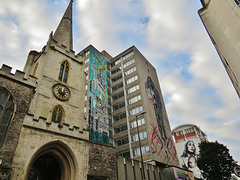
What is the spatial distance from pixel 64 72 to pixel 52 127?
361 inches

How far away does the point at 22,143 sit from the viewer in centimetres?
1273

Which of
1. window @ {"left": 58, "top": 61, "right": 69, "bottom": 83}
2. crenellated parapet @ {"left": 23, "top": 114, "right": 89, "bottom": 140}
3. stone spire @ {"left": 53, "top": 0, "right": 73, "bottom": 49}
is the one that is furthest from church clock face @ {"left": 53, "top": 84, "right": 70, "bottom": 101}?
stone spire @ {"left": 53, "top": 0, "right": 73, "bottom": 49}

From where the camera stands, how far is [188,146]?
253 ft

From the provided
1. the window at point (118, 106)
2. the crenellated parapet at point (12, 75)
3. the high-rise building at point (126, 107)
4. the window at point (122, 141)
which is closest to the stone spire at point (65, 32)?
the crenellated parapet at point (12, 75)

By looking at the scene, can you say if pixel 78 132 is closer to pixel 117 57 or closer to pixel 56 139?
pixel 56 139

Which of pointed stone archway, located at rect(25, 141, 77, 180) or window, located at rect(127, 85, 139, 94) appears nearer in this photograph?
pointed stone archway, located at rect(25, 141, 77, 180)

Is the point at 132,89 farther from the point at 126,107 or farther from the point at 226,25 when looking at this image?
the point at 226,25

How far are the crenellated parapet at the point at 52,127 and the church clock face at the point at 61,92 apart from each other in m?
4.71

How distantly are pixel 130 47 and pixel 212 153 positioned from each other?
41.0 m

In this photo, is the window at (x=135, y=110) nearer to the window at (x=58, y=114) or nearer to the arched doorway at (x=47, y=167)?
the window at (x=58, y=114)

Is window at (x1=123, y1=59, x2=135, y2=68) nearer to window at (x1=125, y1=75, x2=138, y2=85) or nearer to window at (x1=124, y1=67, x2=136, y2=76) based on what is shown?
window at (x1=124, y1=67, x2=136, y2=76)

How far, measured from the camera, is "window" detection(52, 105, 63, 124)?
1809 centimetres

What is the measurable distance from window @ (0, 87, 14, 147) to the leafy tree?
33.4 meters

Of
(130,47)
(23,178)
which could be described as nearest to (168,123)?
(130,47)
